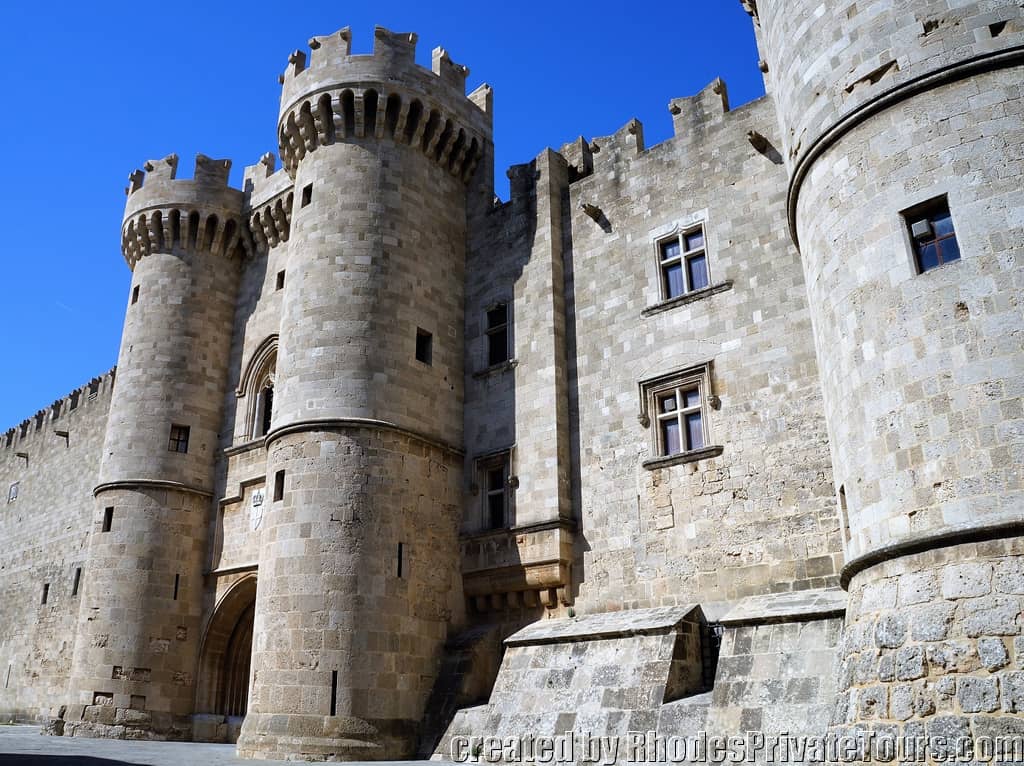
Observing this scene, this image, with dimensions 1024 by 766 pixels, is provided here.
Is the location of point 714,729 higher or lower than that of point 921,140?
lower

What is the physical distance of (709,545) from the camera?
41.7 ft

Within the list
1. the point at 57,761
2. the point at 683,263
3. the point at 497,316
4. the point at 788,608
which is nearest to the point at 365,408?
the point at 497,316

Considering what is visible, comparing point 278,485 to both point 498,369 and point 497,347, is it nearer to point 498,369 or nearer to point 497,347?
point 498,369

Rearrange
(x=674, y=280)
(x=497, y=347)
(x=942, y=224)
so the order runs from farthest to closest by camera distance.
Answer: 1. (x=497, y=347)
2. (x=674, y=280)
3. (x=942, y=224)

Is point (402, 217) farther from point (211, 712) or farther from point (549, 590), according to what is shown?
point (211, 712)

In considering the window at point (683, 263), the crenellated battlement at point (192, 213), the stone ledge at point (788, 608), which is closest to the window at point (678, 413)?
the window at point (683, 263)

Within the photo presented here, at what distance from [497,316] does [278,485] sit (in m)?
5.15

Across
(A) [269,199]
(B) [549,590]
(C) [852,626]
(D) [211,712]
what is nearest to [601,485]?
(B) [549,590]

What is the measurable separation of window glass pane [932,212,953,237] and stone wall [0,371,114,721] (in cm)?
2163

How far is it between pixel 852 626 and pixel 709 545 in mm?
3722

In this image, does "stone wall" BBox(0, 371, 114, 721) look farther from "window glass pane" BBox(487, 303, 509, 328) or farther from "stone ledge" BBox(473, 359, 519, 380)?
"window glass pane" BBox(487, 303, 509, 328)

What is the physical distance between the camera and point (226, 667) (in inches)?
714

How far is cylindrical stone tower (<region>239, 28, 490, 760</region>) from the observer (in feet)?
43.6

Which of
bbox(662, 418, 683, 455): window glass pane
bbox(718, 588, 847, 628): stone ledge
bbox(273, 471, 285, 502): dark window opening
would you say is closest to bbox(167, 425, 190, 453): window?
bbox(273, 471, 285, 502): dark window opening
